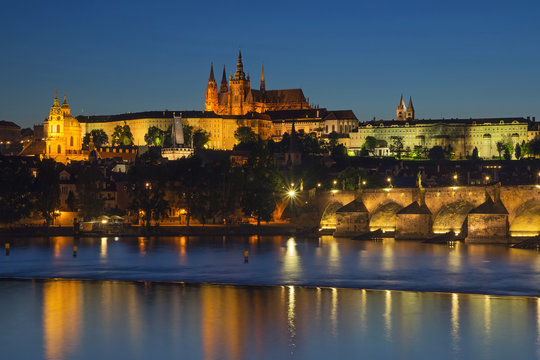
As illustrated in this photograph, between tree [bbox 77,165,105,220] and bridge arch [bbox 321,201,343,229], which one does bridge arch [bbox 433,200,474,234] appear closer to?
bridge arch [bbox 321,201,343,229]

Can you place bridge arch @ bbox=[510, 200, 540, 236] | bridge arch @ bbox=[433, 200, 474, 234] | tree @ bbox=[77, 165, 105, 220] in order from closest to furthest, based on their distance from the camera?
bridge arch @ bbox=[510, 200, 540, 236] → bridge arch @ bbox=[433, 200, 474, 234] → tree @ bbox=[77, 165, 105, 220]

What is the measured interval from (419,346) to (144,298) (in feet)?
49.2

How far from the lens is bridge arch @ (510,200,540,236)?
58.3 meters

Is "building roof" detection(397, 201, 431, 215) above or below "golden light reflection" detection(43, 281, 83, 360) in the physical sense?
above

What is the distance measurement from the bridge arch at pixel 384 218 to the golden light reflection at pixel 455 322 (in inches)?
1134

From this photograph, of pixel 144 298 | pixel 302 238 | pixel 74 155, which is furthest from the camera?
pixel 74 155

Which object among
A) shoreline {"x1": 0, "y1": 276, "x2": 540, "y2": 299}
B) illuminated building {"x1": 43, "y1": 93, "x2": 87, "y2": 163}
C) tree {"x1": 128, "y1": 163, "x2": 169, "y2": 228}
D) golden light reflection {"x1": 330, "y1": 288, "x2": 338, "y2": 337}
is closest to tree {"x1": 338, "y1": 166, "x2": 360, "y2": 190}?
tree {"x1": 128, "y1": 163, "x2": 169, "y2": 228}

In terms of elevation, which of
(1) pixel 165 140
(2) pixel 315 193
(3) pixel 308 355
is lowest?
(3) pixel 308 355

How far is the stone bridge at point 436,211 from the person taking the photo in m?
59.3

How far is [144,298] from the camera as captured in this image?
138ft

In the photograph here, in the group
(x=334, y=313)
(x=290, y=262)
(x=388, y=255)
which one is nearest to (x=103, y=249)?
(x=290, y=262)

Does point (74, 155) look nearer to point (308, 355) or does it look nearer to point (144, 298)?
point (144, 298)

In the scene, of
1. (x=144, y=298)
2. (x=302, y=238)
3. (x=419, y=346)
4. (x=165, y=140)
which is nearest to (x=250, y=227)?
(x=302, y=238)

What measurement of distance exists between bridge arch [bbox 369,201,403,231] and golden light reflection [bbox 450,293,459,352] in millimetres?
28805
